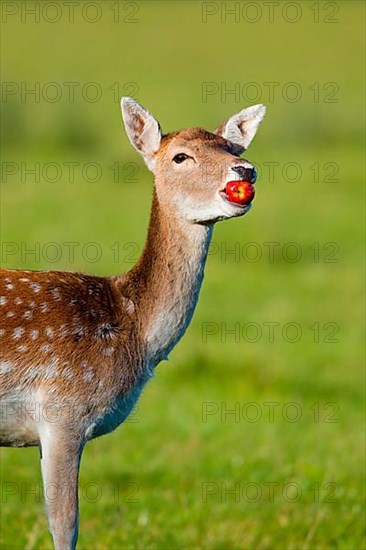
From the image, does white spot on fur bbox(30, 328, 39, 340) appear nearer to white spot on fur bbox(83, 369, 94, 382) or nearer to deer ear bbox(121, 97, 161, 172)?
white spot on fur bbox(83, 369, 94, 382)

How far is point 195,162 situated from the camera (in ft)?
20.6

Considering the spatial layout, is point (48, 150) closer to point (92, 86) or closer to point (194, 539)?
point (92, 86)

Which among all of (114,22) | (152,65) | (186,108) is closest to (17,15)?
(114,22)

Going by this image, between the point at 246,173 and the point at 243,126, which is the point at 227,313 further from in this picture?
the point at 246,173

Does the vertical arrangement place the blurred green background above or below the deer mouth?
below

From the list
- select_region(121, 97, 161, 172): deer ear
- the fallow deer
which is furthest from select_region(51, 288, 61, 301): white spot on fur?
select_region(121, 97, 161, 172): deer ear

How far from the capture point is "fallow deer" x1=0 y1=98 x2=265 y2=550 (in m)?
5.94

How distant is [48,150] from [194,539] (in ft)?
55.9

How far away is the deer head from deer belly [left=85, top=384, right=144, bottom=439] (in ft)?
2.85

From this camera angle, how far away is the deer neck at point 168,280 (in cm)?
634

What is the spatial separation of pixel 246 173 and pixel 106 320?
3.17ft

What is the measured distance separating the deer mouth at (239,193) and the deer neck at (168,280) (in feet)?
1.19

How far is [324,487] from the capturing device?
9.21 m

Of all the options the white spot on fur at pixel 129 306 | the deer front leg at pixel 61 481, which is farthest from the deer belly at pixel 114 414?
the white spot on fur at pixel 129 306
